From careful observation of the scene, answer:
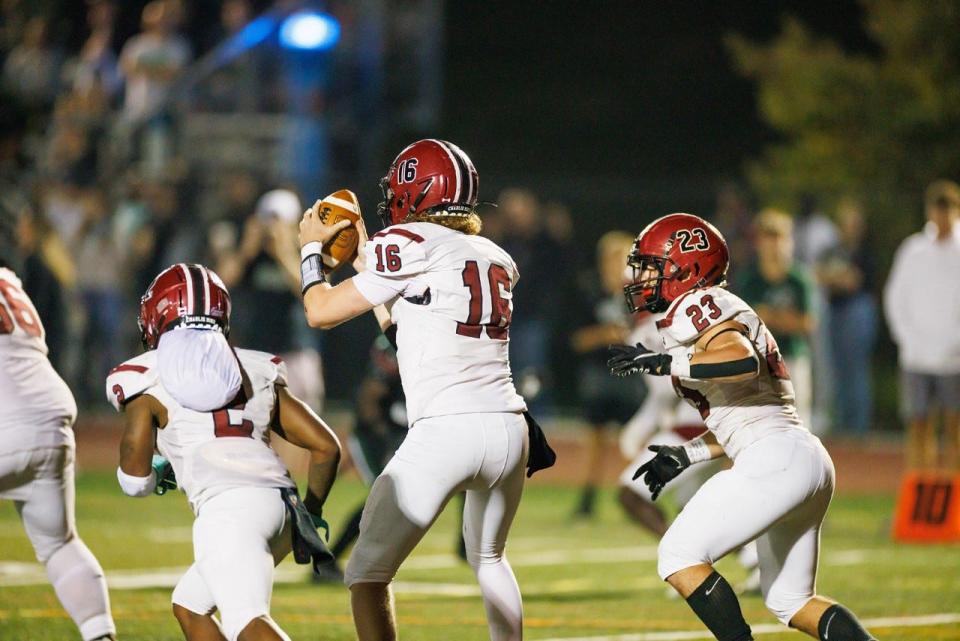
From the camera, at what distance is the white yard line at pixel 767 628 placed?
7141mm

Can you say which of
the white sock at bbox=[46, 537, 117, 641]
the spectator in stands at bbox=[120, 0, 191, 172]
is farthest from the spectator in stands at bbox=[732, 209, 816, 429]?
the spectator in stands at bbox=[120, 0, 191, 172]

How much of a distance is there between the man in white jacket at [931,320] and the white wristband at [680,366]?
661 cm

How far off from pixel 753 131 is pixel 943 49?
901cm

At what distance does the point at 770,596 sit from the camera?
585 cm

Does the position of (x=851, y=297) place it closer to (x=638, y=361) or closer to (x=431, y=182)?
(x=638, y=361)

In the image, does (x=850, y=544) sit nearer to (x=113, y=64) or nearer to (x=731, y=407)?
(x=731, y=407)

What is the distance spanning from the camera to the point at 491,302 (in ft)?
18.1

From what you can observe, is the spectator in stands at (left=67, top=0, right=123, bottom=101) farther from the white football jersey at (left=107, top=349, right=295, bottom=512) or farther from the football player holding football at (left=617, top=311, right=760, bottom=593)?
the white football jersey at (left=107, top=349, right=295, bottom=512)

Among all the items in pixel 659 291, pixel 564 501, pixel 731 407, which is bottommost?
pixel 564 501

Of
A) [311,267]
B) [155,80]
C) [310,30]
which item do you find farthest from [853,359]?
[311,267]

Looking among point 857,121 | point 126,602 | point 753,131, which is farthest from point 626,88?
point 126,602

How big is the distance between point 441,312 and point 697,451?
120 centimetres

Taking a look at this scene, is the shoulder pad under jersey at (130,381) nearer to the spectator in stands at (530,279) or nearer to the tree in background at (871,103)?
the spectator in stands at (530,279)

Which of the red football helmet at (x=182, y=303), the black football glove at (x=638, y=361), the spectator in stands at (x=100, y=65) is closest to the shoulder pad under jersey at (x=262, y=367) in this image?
the red football helmet at (x=182, y=303)
